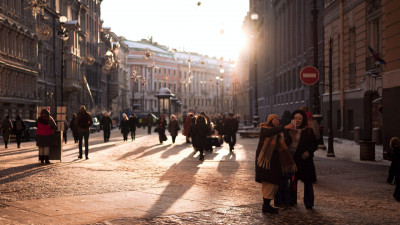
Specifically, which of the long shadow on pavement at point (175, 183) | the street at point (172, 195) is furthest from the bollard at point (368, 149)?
the long shadow on pavement at point (175, 183)

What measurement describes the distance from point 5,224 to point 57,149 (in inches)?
431

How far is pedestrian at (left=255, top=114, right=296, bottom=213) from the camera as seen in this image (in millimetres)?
9555

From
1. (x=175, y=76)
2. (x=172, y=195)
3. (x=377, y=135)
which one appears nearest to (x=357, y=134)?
(x=377, y=135)

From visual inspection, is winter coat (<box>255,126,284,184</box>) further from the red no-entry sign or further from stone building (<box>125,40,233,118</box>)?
stone building (<box>125,40,233,118</box>)

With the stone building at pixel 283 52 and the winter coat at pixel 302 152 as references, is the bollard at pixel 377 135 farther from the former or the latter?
the winter coat at pixel 302 152

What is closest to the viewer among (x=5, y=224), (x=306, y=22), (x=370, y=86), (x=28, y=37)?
(x=5, y=224)

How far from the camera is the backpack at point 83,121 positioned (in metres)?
20.6

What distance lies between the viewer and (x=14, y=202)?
34.4 feet

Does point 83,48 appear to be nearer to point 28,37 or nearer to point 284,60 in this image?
point 28,37

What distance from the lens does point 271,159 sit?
9.64 meters

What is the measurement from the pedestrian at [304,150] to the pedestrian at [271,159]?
0.34 metres

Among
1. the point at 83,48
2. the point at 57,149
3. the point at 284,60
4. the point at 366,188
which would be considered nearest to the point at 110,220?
the point at 366,188

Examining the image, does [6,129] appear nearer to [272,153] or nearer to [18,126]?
[18,126]

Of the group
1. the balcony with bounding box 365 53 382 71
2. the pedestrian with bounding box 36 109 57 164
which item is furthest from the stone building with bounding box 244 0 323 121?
the pedestrian with bounding box 36 109 57 164
